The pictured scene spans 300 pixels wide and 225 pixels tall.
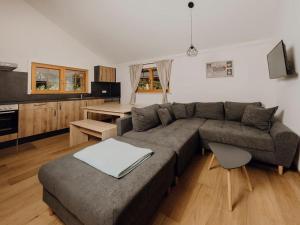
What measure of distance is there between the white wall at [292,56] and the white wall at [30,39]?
15.6ft

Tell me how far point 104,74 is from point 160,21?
264cm

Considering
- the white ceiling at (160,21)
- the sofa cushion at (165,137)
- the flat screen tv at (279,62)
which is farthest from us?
the white ceiling at (160,21)

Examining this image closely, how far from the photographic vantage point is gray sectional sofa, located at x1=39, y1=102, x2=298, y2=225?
0.93 meters

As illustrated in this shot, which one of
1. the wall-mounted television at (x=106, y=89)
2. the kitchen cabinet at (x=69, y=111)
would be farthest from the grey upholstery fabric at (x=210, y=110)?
the wall-mounted television at (x=106, y=89)

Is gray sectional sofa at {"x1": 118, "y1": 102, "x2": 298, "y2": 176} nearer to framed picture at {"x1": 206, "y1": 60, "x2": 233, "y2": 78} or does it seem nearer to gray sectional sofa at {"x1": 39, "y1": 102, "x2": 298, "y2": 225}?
gray sectional sofa at {"x1": 39, "y1": 102, "x2": 298, "y2": 225}

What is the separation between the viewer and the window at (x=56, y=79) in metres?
3.58

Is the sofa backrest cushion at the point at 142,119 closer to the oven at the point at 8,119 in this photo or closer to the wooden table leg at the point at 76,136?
the wooden table leg at the point at 76,136

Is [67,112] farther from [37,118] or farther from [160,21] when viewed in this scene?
[160,21]

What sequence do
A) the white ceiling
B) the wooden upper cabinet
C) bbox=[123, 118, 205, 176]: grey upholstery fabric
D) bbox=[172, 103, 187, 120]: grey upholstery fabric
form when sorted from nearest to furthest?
bbox=[123, 118, 205, 176]: grey upholstery fabric, the white ceiling, bbox=[172, 103, 187, 120]: grey upholstery fabric, the wooden upper cabinet

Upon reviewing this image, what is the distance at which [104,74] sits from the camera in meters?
4.91

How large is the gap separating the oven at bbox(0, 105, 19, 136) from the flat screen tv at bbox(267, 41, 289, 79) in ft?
15.0

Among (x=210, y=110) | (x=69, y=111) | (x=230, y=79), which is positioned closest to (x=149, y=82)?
(x=210, y=110)

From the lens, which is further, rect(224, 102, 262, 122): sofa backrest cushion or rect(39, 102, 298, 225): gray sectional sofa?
rect(224, 102, 262, 122): sofa backrest cushion

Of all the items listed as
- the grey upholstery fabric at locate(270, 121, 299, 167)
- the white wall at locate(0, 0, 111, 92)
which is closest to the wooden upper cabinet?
the white wall at locate(0, 0, 111, 92)
